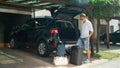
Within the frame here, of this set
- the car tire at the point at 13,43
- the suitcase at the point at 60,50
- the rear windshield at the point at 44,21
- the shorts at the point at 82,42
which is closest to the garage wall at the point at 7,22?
the car tire at the point at 13,43

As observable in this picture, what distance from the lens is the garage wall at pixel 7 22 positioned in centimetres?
1662

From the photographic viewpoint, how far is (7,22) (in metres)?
17.0

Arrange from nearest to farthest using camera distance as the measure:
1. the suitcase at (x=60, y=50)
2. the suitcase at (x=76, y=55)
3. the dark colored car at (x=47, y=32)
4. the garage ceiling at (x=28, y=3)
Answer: the suitcase at (x=60, y=50) < the suitcase at (x=76, y=55) < the dark colored car at (x=47, y=32) < the garage ceiling at (x=28, y=3)

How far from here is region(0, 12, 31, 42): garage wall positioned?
54.5 feet

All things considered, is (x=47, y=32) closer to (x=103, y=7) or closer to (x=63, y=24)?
(x=63, y=24)

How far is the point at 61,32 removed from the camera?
504 inches

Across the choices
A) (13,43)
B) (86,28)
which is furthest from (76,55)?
(13,43)

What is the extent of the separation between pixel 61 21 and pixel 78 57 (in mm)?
1998

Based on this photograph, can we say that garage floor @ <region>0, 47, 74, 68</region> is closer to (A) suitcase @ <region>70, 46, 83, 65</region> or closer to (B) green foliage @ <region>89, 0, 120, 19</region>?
(A) suitcase @ <region>70, 46, 83, 65</region>

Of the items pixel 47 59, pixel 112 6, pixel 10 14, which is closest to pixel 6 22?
pixel 10 14

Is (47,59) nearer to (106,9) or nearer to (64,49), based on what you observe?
(64,49)

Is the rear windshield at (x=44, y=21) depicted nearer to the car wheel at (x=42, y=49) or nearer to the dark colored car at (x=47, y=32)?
the dark colored car at (x=47, y=32)

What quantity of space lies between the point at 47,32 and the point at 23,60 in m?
1.68

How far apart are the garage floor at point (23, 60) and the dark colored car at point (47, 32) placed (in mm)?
433
